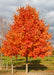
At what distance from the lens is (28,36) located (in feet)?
39.6

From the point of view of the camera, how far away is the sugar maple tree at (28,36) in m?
12.0

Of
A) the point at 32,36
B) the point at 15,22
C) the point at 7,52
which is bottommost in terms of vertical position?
the point at 7,52

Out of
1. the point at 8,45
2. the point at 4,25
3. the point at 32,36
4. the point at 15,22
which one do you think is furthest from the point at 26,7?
the point at 4,25

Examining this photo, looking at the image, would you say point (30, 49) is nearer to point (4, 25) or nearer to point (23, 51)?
point (23, 51)

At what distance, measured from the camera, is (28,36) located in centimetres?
1206

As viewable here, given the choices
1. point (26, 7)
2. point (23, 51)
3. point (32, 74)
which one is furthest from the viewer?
point (26, 7)

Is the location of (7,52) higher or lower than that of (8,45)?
lower

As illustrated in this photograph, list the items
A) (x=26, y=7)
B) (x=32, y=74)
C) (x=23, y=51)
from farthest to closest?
1. (x=26, y=7)
2. (x=32, y=74)
3. (x=23, y=51)

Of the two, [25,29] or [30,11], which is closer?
[25,29]

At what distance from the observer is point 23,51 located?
1172cm

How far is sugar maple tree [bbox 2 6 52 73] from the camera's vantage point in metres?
12.0

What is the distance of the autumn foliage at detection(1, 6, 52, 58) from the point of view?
39.5 feet

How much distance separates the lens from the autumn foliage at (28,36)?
39.5ft

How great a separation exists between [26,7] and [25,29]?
3146 millimetres
